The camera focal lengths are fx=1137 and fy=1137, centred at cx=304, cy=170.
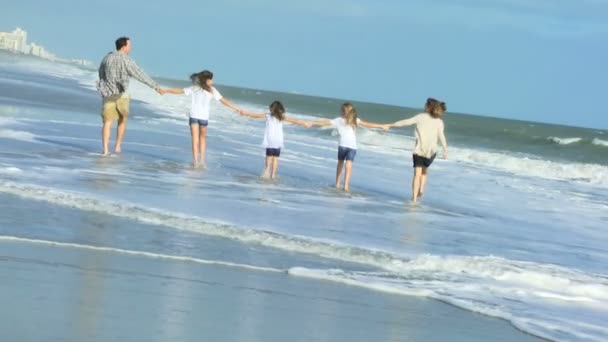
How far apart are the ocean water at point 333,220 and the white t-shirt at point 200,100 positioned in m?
0.80

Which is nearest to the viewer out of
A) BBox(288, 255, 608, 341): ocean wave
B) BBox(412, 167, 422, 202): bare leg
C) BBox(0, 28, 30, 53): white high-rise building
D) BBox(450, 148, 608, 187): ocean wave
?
BBox(288, 255, 608, 341): ocean wave

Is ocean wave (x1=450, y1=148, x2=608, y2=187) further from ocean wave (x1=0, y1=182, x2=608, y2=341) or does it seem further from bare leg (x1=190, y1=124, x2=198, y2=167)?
ocean wave (x1=0, y1=182, x2=608, y2=341)

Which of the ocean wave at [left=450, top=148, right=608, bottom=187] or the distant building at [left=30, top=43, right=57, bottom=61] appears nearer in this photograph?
the ocean wave at [left=450, top=148, right=608, bottom=187]

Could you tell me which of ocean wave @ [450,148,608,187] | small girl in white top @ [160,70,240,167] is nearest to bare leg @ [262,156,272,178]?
small girl in white top @ [160,70,240,167]

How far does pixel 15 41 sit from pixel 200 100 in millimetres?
150260

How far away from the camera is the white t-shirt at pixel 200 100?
17.2 meters

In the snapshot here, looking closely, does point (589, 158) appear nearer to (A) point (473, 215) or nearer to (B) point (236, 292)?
(A) point (473, 215)

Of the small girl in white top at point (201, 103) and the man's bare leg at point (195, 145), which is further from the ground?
the small girl in white top at point (201, 103)

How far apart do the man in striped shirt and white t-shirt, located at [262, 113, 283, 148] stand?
1778 millimetres

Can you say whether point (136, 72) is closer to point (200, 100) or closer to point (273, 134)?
point (200, 100)

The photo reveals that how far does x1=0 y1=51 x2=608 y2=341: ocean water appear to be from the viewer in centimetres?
832

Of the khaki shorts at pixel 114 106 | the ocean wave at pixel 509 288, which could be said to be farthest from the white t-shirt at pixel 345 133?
the ocean wave at pixel 509 288

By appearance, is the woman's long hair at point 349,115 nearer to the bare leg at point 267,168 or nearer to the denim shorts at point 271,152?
the denim shorts at point 271,152

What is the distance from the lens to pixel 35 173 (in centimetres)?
1290
